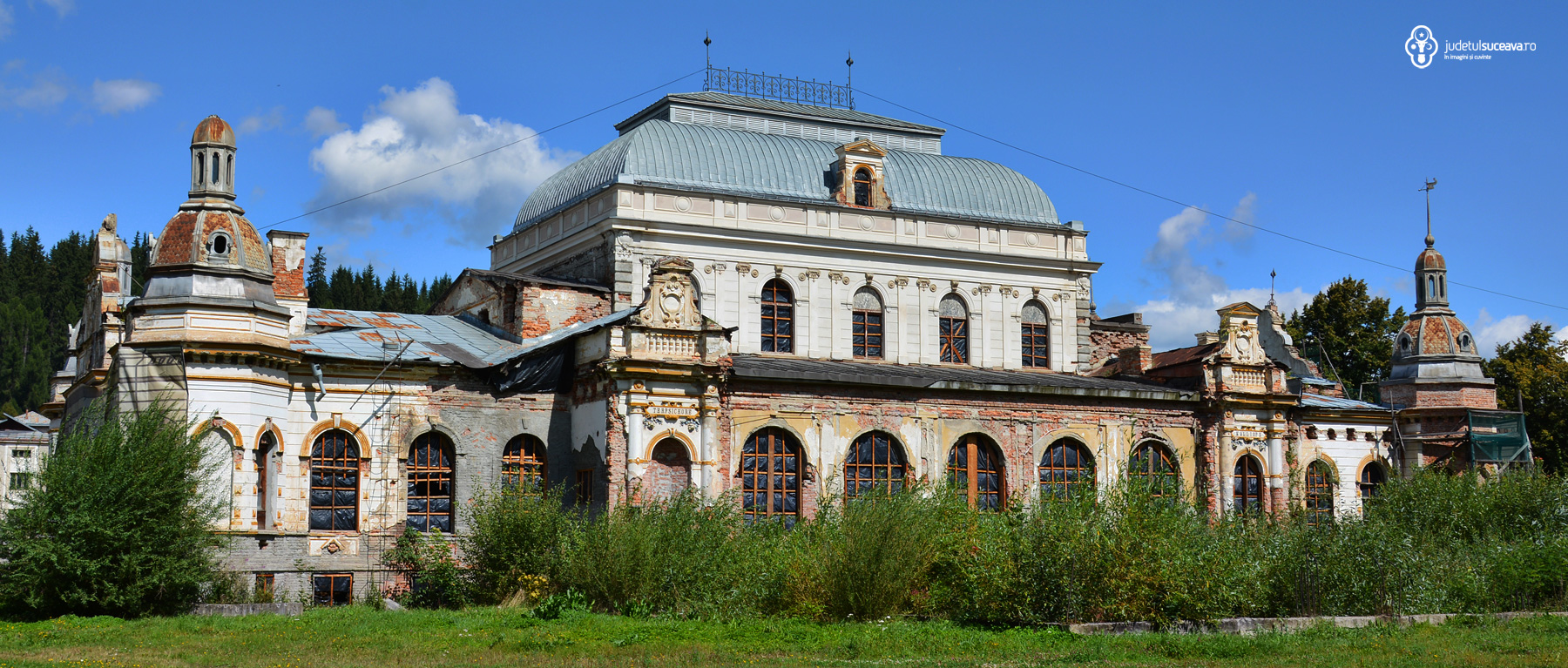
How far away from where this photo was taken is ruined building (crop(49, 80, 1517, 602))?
87.0 feet

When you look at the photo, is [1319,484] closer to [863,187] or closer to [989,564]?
[863,187]

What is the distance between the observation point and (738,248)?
35.5 m

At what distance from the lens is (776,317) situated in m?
35.7

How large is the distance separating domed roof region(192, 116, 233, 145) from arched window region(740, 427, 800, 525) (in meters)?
11.6

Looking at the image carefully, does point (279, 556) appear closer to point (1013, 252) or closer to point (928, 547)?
point (928, 547)

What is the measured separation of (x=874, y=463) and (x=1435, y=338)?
1790cm

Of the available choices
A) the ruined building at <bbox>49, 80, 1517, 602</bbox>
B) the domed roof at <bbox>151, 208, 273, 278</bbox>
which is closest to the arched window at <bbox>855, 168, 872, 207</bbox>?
the ruined building at <bbox>49, 80, 1517, 602</bbox>

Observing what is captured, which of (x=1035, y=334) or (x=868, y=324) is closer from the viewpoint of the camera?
(x=868, y=324)

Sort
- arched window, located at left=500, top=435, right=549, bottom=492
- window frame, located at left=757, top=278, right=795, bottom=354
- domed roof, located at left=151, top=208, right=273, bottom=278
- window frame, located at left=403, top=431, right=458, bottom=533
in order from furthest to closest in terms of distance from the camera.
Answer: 1. window frame, located at left=757, top=278, right=795, bottom=354
2. arched window, located at left=500, top=435, right=549, bottom=492
3. window frame, located at left=403, top=431, right=458, bottom=533
4. domed roof, located at left=151, top=208, right=273, bottom=278

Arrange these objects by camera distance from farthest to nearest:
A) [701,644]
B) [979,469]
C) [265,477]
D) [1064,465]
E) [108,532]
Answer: [1064,465], [979,469], [265,477], [108,532], [701,644]

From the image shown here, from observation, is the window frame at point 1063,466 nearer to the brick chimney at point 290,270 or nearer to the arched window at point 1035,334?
the arched window at point 1035,334

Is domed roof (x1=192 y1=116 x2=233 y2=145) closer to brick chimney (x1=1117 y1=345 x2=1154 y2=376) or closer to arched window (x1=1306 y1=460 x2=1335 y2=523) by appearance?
brick chimney (x1=1117 y1=345 x2=1154 y2=376)

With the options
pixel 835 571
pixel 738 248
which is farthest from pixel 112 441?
pixel 738 248

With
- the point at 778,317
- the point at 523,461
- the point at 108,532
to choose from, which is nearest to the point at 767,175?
the point at 778,317
